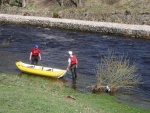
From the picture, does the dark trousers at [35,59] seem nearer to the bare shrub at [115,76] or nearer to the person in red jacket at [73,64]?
the person in red jacket at [73,64]

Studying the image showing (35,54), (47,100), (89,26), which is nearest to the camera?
(47,100)

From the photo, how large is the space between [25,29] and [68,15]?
1012cm

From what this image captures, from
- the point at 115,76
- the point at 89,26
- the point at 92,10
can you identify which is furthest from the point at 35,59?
the point at 92,10

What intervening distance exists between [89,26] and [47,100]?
3340 centimetres

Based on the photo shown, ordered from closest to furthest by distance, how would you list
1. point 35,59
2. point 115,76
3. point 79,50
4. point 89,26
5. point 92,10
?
point 115,76 → point 35,59 → point 79,50 → point 89,26 → point 92,10

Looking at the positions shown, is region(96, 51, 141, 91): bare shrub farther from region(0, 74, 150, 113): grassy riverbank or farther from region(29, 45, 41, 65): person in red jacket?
region(29, 45, 41, 65): person in red jacket

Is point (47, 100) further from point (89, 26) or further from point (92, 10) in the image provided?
point (92, 10)

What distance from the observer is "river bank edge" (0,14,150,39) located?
1704 inches

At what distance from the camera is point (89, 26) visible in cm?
4819

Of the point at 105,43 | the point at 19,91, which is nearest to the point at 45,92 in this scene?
the point at 19,91

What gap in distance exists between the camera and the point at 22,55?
1248 inches

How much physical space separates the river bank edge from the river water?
1281 millimetres

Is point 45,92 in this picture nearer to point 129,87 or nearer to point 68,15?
point 129,87

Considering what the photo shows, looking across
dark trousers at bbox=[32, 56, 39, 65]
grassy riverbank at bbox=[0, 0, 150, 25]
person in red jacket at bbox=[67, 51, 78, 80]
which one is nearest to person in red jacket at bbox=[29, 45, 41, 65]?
dark trousers at bbox=[32, 56, 39, 65]
